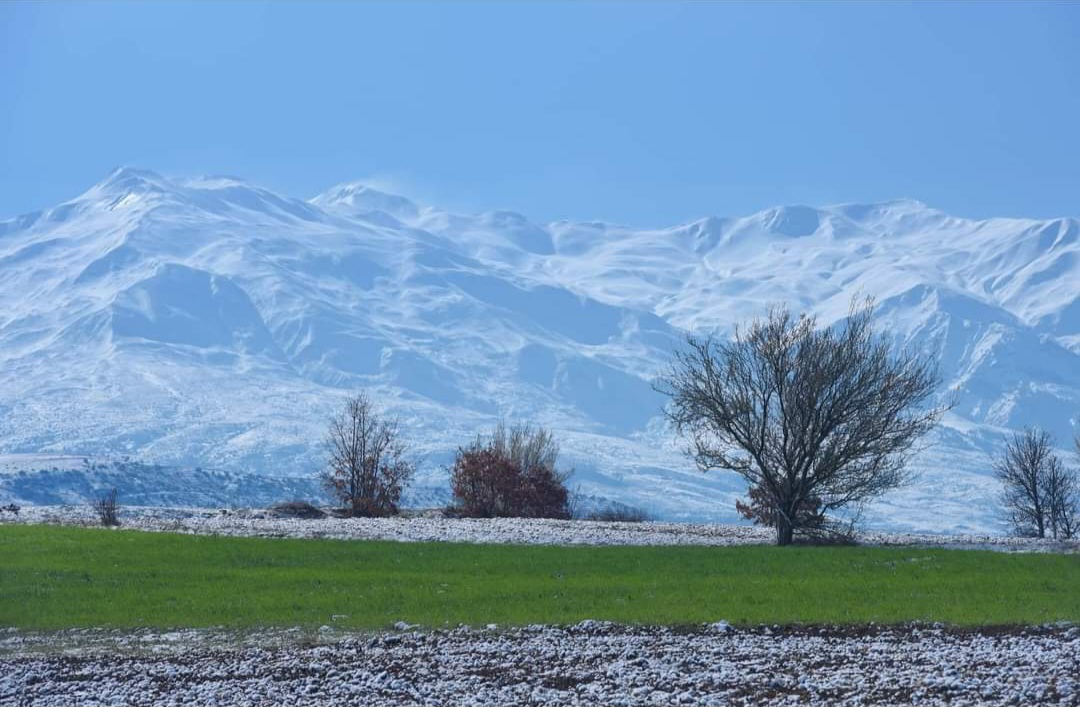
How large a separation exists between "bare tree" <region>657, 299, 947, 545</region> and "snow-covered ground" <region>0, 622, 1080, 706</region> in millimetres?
18948

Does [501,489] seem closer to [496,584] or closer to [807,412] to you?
[807,412]

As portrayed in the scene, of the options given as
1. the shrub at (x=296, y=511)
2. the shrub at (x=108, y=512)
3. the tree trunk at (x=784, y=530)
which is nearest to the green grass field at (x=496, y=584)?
the tree trunk at (x=784, y=530)

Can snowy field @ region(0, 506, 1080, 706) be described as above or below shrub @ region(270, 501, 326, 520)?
below

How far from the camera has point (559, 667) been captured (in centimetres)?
1948

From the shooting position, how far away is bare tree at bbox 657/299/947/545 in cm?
4009

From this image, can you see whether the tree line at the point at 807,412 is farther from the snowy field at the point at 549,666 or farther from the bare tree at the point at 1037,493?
the bare tree at the point at 1037,493

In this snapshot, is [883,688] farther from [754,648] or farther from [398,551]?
[398,551]

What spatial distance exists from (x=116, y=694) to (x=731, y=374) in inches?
1012

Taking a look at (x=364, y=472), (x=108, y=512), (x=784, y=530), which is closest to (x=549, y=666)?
(x=784, y=530)

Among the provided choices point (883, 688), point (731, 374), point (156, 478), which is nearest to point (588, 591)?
point (883, 688)

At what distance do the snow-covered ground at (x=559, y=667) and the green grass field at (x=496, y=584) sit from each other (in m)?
1.32

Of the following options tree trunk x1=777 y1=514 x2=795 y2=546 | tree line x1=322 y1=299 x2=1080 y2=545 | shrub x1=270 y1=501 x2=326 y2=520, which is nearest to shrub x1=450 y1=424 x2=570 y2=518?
shrub x1=270 y1=501 x2=326 y2=520

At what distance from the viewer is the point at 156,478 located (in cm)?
13512

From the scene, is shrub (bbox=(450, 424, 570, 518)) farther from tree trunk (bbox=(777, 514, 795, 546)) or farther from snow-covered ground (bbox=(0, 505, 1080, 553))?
tree trunk (bbox=(777, 514, 795, 546))
